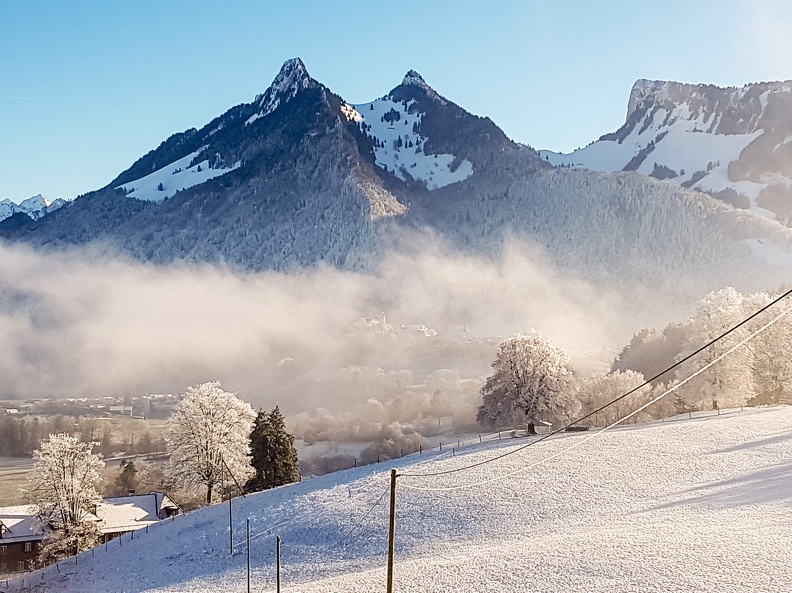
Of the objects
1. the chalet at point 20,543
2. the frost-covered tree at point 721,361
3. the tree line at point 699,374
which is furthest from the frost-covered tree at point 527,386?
the chalet at point 20,543

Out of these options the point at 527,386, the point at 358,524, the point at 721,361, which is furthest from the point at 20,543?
the point at 721,361

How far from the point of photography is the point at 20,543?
62.8 metres

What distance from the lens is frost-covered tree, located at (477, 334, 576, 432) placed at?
65.5 meters

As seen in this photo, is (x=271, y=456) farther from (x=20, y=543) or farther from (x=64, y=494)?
(x=20, y=543)

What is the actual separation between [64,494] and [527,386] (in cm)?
4524

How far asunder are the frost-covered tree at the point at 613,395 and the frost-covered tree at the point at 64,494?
169 feet

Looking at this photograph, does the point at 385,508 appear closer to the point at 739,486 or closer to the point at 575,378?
the point at 739,486

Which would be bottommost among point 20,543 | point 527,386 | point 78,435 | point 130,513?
point 20,543

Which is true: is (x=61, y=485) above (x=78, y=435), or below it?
below

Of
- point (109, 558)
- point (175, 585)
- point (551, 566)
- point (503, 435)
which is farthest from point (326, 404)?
point (551, 566)

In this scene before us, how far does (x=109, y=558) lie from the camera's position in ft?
162

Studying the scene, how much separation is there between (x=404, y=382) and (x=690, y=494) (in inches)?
5211

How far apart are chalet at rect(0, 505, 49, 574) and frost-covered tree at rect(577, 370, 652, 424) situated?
5791 centimetres

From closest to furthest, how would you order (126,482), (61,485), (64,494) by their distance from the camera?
(64,494) < (61,485) < (126,482)
